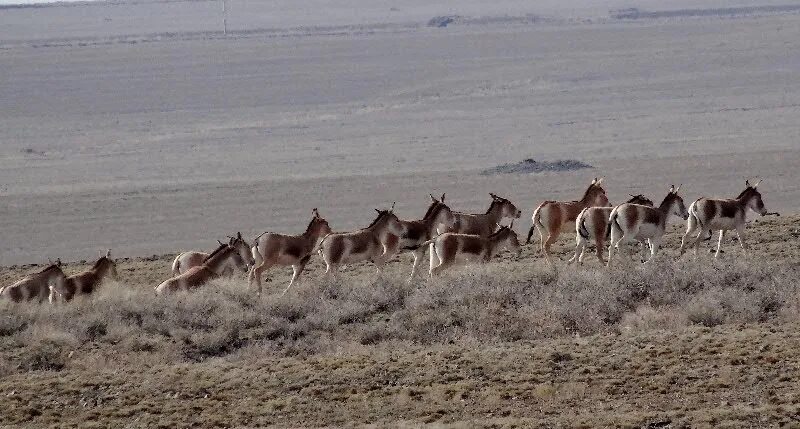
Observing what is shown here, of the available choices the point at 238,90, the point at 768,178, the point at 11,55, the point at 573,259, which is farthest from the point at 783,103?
the point at 11,55

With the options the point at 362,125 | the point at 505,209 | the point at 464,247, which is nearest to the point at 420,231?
the point at 464,247

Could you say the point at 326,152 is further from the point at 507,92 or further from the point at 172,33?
the point at 172,33

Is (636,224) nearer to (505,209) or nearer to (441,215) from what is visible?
(441,215)

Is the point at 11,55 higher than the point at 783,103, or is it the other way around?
the point at 11,55

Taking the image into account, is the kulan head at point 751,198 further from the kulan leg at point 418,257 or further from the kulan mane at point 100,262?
the kulan mane at point 100,262

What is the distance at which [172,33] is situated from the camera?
129875mm

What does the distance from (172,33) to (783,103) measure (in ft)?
280

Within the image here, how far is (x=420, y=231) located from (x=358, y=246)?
1.72 metres

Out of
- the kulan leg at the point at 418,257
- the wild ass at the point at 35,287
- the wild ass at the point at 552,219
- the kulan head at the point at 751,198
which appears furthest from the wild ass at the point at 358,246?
the kulan head at the point at 751,198

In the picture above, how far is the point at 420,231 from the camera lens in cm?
2158

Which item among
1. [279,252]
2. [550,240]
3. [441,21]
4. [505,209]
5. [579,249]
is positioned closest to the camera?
[279,252]

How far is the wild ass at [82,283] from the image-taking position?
19266mm

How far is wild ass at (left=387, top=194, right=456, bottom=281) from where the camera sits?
2122cm

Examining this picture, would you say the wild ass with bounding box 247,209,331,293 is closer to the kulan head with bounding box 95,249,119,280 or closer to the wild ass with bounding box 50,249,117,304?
the kulan head with bounding box 95,249,119,280
